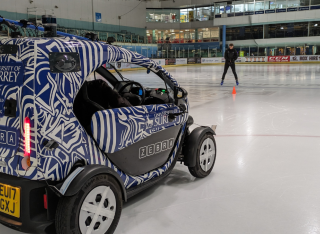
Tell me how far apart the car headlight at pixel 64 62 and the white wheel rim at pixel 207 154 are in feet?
5.47

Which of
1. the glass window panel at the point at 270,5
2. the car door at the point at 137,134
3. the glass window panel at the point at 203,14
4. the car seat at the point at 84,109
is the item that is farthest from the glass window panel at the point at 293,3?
the car seat at the point at 84,109

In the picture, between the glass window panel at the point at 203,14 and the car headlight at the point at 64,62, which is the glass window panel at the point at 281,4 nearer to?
the glass window panel at the point at 203,14

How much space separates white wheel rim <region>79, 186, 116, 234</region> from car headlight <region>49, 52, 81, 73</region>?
0.73m

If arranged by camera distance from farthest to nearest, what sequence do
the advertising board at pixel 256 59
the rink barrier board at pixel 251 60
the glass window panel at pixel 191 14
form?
1. the glass window panel at pixel 191 14
2. the advertising board at pixel 256 59
3. the rink barrier board at pixel 251 60

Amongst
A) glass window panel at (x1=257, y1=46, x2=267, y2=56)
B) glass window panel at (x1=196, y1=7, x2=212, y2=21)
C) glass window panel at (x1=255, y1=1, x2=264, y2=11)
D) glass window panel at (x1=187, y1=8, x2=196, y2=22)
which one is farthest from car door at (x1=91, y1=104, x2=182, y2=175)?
glass window panel at (x1=187, y1=8, x2=196, y2=22)

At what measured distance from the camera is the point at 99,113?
6.95 ft

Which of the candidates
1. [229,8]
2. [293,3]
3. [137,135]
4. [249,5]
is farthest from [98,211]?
[229,8]

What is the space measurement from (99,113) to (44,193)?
58 centimetres

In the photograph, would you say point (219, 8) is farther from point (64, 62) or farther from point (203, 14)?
point (64, 62)

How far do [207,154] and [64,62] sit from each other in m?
1.92

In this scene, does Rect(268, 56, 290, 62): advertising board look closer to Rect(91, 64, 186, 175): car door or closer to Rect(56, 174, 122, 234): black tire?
Rect(91, 64, 186, 175): car door

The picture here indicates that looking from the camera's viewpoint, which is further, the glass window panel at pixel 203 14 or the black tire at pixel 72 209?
the glass window panel at pixel 203 14

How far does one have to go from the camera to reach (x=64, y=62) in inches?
75.1

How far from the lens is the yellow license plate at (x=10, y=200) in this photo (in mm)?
1871
